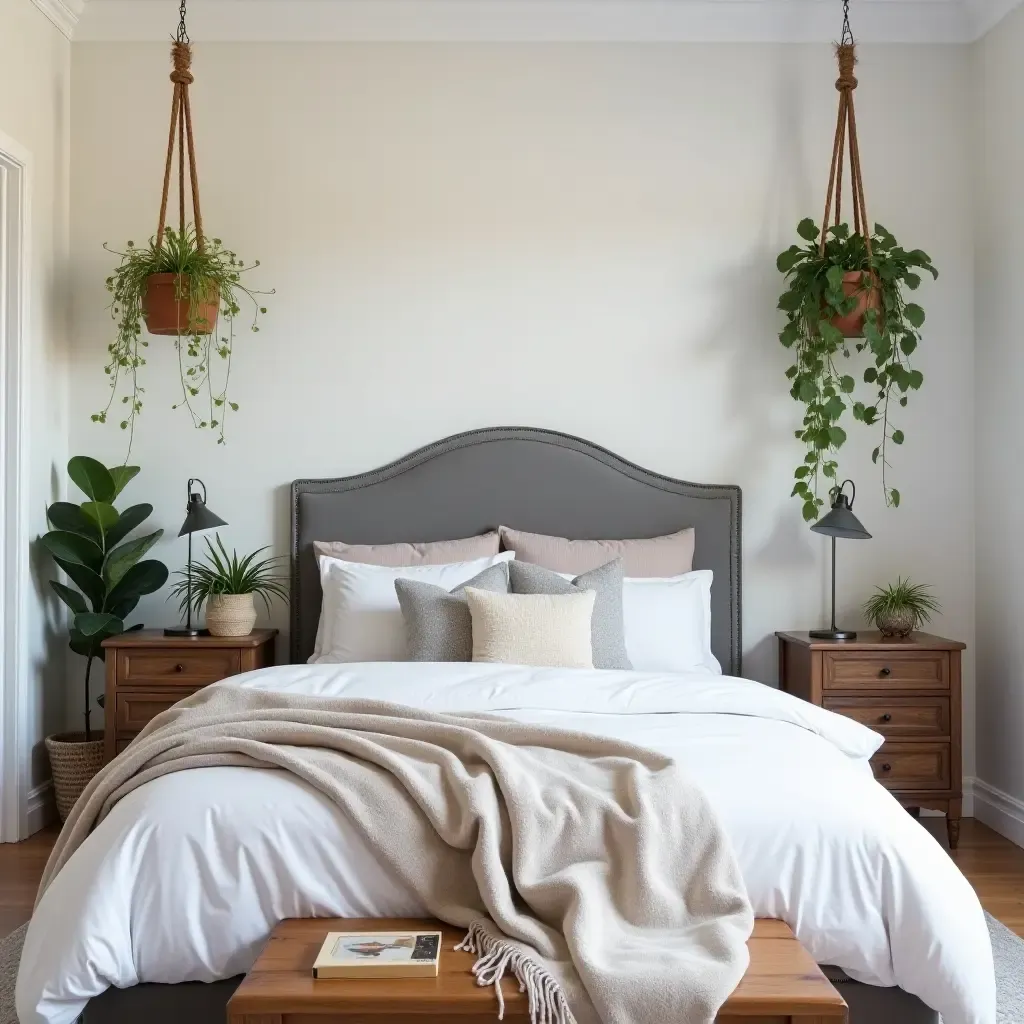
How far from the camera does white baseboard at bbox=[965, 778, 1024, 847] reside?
13.4 ft

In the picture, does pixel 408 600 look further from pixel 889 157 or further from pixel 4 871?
pixel 889 157

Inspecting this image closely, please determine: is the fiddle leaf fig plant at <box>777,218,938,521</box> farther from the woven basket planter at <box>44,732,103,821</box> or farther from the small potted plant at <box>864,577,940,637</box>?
the woven basket planter at <box>44,732,103,821</box>

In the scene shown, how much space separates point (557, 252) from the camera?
14.8 ft

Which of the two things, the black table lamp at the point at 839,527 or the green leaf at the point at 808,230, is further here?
the green leaf at the point at 808,230

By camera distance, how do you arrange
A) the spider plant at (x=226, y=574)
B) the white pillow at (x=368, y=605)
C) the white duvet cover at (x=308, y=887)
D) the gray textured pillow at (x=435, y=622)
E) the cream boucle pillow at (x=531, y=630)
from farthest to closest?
the spider plant at (x=226, y=574), the white pillow at (x=368, y=605), the gray textured pillow at (x=435, y=622), the cream boucle pillow at (x=531, y=630), the white duvet cover at (x=308, y=887)

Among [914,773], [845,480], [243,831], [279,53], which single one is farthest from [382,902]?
[279,53]

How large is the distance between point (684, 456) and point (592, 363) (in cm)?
53

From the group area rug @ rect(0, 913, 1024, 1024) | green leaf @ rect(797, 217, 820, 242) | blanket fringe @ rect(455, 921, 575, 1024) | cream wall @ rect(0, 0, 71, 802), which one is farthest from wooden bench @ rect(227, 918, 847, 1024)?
green leaf @ rect(797, 217, 820, 242)

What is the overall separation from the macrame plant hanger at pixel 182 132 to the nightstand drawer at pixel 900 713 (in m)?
2.93

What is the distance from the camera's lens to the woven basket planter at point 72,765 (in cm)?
414

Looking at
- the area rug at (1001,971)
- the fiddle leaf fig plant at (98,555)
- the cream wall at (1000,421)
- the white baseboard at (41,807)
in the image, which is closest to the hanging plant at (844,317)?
the cream wall at (1000,421)

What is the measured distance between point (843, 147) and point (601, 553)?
75.3 inches

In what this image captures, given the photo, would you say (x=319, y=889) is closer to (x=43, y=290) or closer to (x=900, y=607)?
(x=900, y=607)

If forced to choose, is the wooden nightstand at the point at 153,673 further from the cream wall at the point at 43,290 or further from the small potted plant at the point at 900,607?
the small potted plant at the point at 900,607
